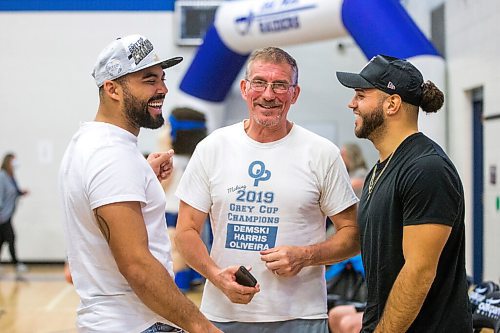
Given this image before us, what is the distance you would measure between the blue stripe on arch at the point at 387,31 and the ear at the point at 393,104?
170 inches

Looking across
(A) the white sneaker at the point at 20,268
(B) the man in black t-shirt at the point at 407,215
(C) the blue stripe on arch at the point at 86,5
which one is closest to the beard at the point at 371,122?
(B) the man in black t-shirt at the point at 407,215

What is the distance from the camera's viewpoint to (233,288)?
2.76m

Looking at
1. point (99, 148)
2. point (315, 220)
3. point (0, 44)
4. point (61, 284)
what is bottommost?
point (61, 284)

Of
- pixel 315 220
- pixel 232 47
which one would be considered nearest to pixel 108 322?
pixel 315 220

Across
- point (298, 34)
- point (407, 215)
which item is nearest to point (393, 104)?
point (407, 215)

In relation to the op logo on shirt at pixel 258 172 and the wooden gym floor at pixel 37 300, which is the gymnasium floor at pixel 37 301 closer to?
the wooden gym floor at pixel 37 300

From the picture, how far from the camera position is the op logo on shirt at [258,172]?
2916 millimetres

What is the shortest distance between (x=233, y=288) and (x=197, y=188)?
46cm

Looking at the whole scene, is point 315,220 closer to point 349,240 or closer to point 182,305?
point 349,240

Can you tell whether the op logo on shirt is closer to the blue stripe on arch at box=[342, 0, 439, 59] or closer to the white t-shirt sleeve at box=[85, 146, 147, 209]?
the white t-shirt sleeve at box=[85, 146, 147, 209]

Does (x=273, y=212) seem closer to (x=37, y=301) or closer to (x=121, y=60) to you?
(x=121, y=60)

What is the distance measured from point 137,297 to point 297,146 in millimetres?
960

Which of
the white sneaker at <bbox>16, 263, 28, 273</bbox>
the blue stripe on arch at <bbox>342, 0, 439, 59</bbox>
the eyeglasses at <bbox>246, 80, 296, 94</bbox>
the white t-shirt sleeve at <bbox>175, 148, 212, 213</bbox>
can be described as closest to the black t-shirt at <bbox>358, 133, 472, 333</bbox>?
the eyeglasses at <bbox>246, 80, 296, 94</bbox>

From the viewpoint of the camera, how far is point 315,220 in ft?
9.68
